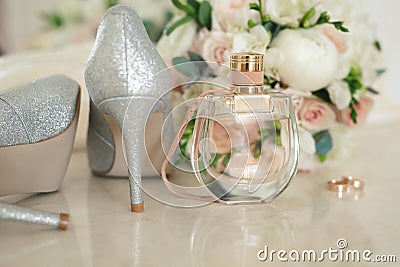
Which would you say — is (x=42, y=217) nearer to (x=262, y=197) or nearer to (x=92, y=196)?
(x=92, y=196)

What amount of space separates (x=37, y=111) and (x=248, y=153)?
308mm

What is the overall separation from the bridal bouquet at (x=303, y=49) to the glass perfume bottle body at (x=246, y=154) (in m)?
0.10

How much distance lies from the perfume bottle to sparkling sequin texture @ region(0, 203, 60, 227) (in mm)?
210

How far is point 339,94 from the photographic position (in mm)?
928

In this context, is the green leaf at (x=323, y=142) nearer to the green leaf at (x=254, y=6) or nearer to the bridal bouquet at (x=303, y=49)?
the bridal bouquet at (x=303, y=49)

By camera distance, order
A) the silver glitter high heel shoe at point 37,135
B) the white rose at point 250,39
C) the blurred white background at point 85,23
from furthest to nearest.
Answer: the blurred white background at point 85,23 < the white rose at point 250,39 < the silver glitter high heel shoe at point 37,135

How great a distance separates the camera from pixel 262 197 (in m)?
0.81

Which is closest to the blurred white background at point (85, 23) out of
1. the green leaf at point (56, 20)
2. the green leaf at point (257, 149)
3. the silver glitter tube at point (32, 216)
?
the green leaf at point (56, 20)

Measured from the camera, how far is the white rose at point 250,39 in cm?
86

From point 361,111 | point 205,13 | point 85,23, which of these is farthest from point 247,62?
point 85,23

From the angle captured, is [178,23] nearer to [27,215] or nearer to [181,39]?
[181,39]

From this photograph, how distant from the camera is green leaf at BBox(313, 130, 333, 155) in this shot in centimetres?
96

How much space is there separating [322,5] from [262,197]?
0.34 m

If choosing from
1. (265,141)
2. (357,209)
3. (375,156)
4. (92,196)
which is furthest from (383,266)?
(375,156)
